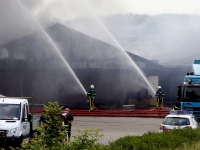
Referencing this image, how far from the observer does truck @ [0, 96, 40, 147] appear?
499 inches

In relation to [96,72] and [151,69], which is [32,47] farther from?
[151,69]

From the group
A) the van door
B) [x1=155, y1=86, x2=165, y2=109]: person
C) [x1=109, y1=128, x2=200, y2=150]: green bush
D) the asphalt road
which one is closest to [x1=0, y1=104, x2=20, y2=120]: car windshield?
the van door

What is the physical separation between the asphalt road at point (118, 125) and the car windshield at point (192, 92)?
6.77 ft

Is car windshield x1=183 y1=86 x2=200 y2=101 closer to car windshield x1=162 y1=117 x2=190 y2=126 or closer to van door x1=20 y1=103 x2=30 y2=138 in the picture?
car windshield x1=162 y1=117 x2=190 y2=126

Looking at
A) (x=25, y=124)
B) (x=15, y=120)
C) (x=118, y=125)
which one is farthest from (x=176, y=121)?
(x=118, y=125)

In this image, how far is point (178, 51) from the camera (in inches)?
2137

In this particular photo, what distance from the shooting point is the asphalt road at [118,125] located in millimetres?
20047

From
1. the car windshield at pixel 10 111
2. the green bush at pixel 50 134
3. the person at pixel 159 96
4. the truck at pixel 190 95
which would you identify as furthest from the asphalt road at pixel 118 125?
the green bush at pixel 50 134

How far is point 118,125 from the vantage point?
74.6 feet

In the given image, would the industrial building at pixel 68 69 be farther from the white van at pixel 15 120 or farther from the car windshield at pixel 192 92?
the white van at pixel 15 120

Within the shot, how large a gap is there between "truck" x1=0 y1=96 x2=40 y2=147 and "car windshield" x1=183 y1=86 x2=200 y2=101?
834 centimetres

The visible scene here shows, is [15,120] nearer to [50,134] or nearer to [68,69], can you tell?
[50,134]

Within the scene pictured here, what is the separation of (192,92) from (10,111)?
31.4 feet

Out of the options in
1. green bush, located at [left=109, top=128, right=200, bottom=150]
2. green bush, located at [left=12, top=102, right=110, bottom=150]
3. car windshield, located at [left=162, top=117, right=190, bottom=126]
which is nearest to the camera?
green bush, located at [left=12, top=102, right=110, bottom=150]
